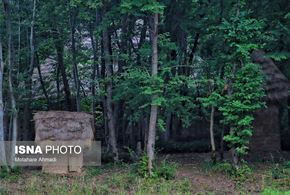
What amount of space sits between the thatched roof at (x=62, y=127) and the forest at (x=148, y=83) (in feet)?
0.07

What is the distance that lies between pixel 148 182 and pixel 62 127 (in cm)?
246

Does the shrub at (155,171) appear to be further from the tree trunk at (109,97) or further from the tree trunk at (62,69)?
the tree trunk at (62,69)

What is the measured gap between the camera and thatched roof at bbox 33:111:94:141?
10.2m

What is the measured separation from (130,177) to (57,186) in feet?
5.04

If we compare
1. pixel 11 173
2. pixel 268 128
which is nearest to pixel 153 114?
pixel 11 173

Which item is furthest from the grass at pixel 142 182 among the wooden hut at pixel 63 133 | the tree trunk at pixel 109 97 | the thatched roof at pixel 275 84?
the thatched roof at pixel 275 84

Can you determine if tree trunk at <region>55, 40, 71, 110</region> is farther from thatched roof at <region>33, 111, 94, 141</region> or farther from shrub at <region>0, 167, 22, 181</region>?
shrub at <region>0, 167, 22, 181</region>

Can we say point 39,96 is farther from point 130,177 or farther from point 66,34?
point 130,177

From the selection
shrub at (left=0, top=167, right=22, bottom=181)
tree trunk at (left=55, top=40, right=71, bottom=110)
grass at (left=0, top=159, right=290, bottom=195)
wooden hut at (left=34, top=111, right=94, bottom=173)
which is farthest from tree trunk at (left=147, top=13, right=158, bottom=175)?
tree trunk at (left=55, top=40, right=71, bottom=110)

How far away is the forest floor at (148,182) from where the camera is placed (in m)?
8.38

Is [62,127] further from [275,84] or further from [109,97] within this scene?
[275,84]

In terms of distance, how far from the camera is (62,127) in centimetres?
1026

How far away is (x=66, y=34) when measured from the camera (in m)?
12.6

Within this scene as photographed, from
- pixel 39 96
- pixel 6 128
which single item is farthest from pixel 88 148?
pixel 39 96
